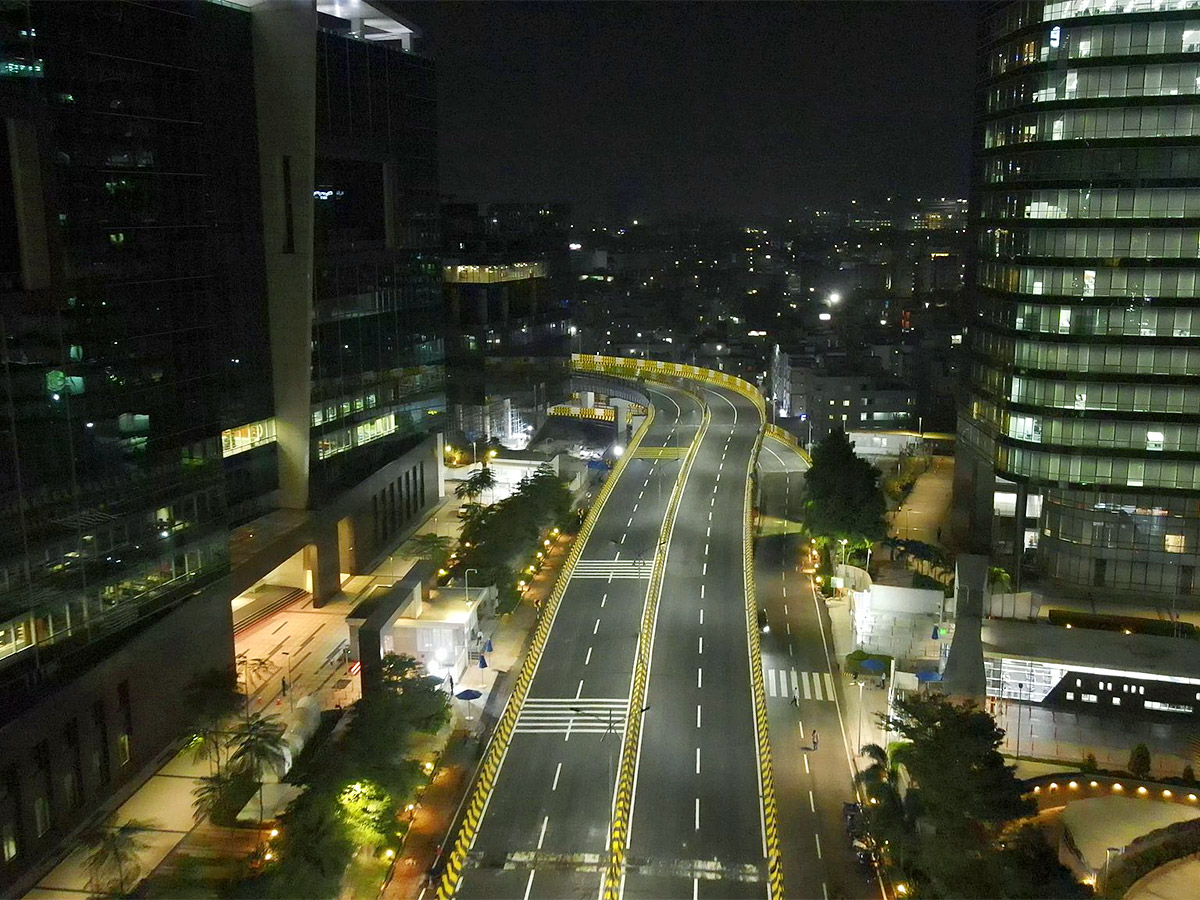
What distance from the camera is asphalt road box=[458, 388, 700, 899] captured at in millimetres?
20484

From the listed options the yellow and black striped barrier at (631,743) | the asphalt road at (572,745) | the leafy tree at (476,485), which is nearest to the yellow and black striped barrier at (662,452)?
the leafy tree at (476,485)

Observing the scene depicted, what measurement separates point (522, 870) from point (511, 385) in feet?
139

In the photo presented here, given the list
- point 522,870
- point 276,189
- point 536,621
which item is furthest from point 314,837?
point 276,189

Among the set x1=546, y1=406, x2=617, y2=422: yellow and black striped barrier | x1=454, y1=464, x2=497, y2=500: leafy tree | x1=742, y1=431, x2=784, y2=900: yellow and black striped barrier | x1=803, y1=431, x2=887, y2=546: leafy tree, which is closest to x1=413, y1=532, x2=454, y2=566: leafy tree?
x1=454, y1=464, x2=497, y2=500: leafy tree

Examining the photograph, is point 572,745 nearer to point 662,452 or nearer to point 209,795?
point 209,795

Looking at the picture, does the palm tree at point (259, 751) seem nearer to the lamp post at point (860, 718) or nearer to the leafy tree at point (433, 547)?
the lamp post at point (860, 718)

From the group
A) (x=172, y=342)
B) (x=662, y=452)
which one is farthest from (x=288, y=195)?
(x=662, y=452)

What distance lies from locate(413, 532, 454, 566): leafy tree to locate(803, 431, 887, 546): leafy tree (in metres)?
14.0

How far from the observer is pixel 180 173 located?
87.4 feet

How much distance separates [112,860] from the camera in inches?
782

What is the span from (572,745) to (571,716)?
1.46 meters

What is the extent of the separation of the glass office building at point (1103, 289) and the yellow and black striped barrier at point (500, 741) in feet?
52.6

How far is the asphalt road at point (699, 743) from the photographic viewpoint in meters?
20.5

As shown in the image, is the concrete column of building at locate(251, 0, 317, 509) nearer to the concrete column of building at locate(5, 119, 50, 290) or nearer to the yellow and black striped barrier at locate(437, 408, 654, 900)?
the yellow and black striped barrier at locate(437, 408, 654, 900)
